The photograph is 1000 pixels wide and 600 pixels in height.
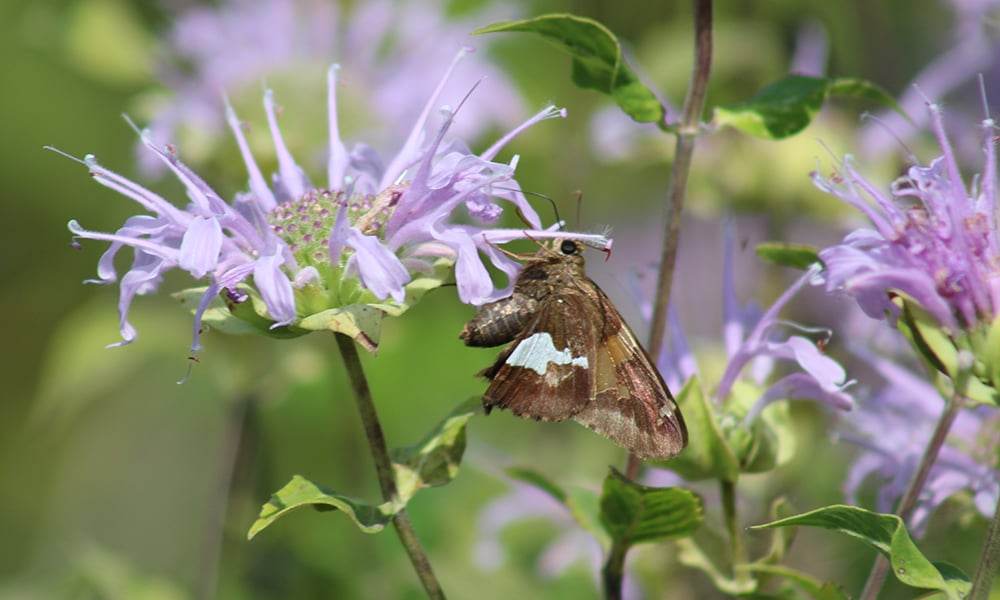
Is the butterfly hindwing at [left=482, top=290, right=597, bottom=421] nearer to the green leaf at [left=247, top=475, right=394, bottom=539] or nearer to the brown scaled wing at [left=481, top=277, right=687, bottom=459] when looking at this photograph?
the brown scaled wing at [left=481, top=277, right=687, bottom=459]

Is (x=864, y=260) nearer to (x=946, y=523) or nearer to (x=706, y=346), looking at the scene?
(x=946, y=523)

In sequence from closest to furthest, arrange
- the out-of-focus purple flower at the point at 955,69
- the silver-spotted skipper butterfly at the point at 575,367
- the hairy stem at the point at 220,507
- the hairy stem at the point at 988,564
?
the hairy stem at the point at 988,564
the silver-spotted skipper butterfly at the point at 575,367
the hairy stem at the point at 220,507
the out-of-focus purple flower at the point at 955,69

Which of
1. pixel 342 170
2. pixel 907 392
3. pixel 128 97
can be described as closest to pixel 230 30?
pixel 128 97

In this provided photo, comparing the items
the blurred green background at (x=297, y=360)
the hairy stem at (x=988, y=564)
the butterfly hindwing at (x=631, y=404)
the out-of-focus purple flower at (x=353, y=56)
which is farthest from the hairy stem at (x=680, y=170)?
the out-of-focus purple flower at (x=353, y=56)

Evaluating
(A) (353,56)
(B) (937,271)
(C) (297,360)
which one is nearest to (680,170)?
(B) (937,271)

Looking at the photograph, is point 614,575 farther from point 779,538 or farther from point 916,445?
point 916,445

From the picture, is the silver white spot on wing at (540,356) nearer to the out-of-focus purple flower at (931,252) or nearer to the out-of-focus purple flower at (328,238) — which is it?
the out-of-focus purple flower at (328,238)

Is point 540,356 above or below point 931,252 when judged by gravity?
below
